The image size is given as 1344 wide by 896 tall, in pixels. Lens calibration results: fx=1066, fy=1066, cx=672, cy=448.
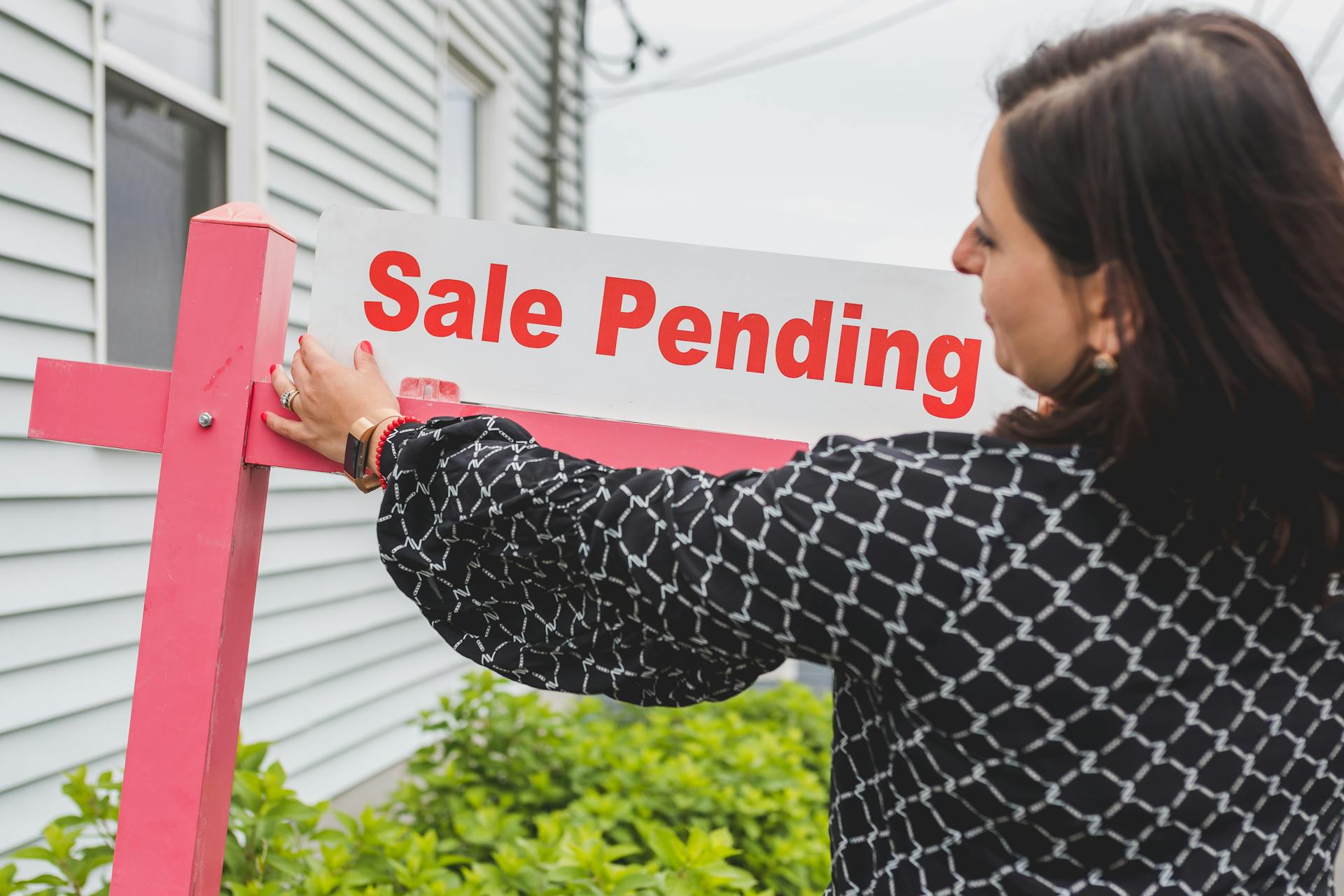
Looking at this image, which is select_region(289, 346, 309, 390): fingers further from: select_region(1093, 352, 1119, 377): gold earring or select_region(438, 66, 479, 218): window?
select_region(438, 66, 479, 218): window

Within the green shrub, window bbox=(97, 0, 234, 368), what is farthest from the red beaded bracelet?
window bbox=(97, 0, 234, 368)

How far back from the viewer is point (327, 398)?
1260 mm

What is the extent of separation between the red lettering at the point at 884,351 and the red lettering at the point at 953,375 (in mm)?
23

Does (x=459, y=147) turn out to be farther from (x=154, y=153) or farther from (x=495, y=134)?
(x=154, y=153)

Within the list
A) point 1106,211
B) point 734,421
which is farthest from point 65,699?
point 1106,211

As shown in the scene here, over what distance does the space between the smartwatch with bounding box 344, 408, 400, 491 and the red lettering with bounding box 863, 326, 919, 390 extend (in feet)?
1.88

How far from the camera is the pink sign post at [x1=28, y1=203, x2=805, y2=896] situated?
1.30 meters

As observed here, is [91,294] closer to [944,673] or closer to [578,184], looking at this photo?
[944,673]

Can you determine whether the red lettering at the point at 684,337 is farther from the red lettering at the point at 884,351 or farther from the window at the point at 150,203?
the window at the point at 150,203

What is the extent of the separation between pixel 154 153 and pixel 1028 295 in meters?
3.10

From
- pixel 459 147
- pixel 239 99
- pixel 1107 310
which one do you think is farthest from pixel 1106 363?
pixel 459 147

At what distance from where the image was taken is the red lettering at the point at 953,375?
1328 mm

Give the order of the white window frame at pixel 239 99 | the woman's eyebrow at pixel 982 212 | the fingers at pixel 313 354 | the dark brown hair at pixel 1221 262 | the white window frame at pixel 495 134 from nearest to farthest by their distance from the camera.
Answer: the dark brown hair at pixel 1221 262 < the woman's eyebrow at pixel 982 212 < the fingers at pixel 313 354 < the white window frame at pixel 239 99 < the white window frame at pixel 495 134

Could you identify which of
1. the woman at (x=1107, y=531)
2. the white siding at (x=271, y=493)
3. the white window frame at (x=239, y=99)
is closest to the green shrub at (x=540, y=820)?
the white siding at (x=271, y=493)
